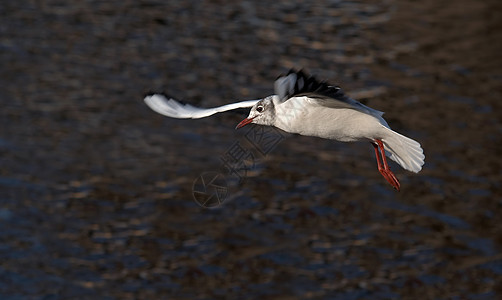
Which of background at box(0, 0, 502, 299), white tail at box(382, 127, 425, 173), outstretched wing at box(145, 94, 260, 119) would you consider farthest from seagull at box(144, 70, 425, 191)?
background at box(0, 0, 502, 299)

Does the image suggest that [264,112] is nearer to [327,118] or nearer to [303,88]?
[327,118]

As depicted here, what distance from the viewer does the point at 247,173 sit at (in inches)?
834

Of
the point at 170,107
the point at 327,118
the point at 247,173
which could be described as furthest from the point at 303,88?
the point at 247,173

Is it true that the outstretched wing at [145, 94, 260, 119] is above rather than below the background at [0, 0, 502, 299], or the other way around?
above

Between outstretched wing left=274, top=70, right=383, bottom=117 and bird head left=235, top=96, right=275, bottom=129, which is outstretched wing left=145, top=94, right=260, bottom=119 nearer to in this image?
bird head left=235, top=96, right=275, bottom=129

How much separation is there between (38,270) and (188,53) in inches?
364

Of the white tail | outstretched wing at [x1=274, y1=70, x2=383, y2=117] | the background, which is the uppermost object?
outstretched wing at [x1=274, y1=70, x2=383, y2=117]

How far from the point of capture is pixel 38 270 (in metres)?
19.5

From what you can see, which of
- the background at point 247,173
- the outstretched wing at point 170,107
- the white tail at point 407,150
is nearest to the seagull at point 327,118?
the white tail at point 407,150

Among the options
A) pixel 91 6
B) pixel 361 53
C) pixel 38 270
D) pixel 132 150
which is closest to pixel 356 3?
pixel 361 53

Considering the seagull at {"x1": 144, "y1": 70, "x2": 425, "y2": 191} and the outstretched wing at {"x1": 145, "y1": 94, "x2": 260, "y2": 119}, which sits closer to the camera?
the seagull at {"x1": 144, "y1": 70, "x2": 425, "y2": 191}

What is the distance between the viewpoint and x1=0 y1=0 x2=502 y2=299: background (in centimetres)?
1936

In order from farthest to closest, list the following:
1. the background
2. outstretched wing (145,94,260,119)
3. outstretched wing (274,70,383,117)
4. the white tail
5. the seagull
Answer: the background → outstretched wing (145,94,260,119) → the white tail → the seagull → outstretched wing (274,70,383,117)

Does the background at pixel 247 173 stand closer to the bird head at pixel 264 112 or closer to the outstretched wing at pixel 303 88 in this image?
the bird head at pixel 264 112
